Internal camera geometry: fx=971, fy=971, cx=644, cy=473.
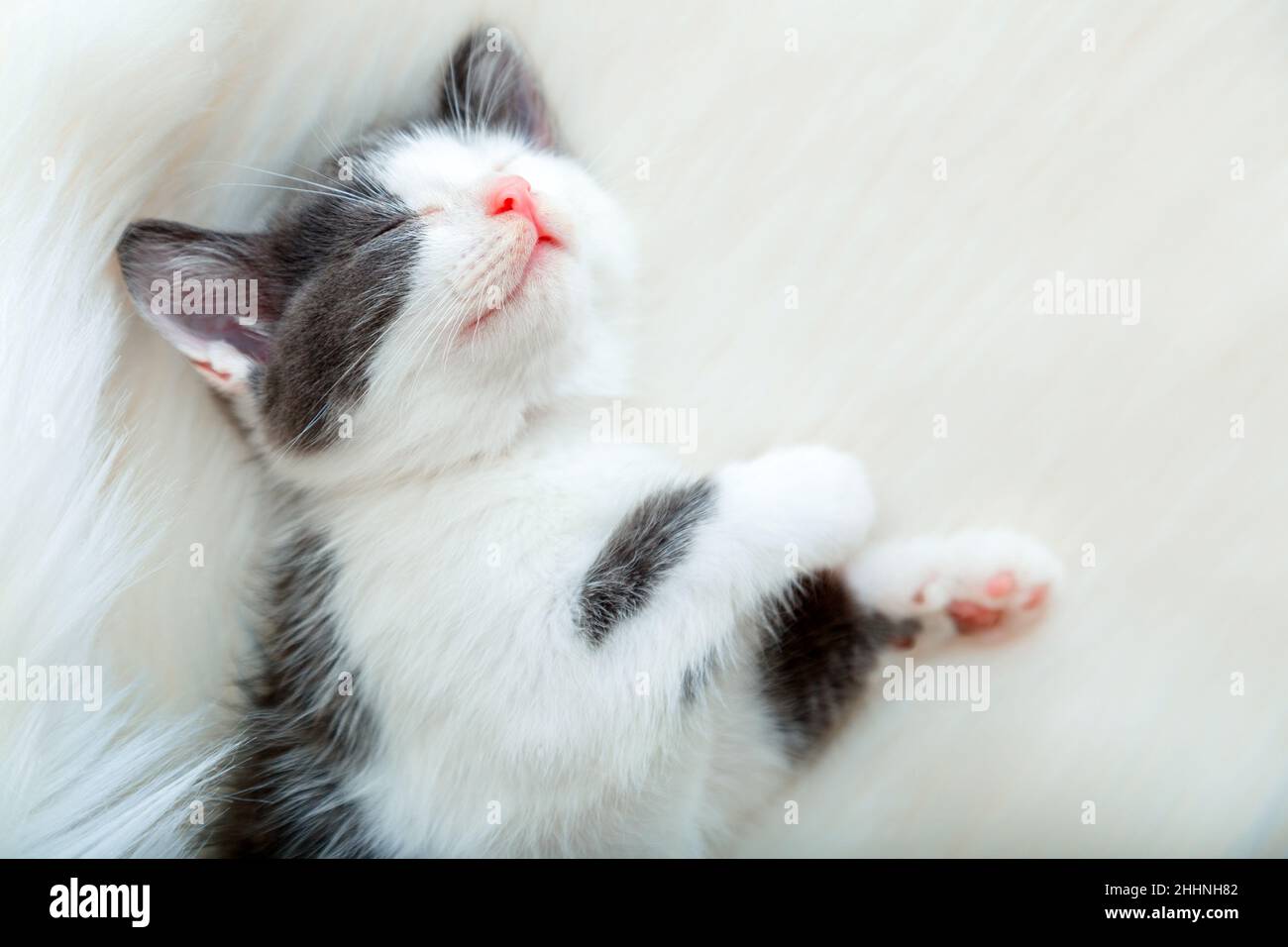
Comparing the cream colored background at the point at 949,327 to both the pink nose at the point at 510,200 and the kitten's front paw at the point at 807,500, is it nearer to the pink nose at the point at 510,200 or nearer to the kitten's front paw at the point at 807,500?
the kitten's front paw at the point at 807,500

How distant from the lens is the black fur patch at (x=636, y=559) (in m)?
0.86

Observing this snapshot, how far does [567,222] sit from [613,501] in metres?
0.27

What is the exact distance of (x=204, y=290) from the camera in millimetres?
934

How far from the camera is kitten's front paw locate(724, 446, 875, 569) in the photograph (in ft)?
2.94

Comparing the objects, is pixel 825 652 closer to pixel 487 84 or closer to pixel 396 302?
pixel 396 302

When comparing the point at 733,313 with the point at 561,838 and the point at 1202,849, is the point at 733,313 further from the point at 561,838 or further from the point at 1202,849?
the point at 1202,849

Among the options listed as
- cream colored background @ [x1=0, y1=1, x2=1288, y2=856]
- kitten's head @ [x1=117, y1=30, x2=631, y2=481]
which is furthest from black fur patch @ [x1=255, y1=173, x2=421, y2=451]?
cream colored background @ [x1=0, y1=1, x2=1288, y2=856]

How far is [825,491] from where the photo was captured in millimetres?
921

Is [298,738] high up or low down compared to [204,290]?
down

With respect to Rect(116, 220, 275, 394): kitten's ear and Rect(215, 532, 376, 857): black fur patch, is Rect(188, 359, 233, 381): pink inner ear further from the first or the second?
Rect(215, 532, 376, 857): black fur patch

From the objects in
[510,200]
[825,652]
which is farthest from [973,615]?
[510,200]

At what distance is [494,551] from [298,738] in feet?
1.01

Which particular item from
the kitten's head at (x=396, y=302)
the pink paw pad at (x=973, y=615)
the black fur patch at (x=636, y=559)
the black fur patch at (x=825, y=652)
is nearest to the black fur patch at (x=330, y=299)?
the kitten's head at (x=396, y=302)

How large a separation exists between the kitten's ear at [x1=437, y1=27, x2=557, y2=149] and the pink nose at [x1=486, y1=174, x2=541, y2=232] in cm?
18
